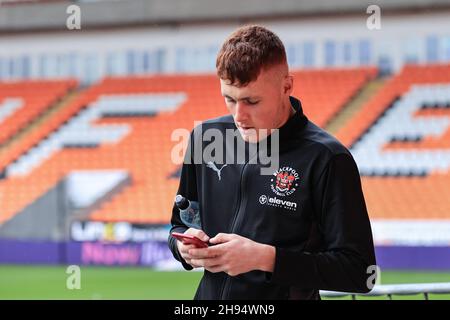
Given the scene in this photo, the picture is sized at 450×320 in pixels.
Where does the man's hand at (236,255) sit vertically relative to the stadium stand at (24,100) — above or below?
above

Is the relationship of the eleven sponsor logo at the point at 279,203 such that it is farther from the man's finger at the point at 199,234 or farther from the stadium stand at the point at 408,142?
the stadium stand at the point at 408,142

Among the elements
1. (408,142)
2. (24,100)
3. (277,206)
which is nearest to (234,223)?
(277,206)

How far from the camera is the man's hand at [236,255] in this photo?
1708 mm

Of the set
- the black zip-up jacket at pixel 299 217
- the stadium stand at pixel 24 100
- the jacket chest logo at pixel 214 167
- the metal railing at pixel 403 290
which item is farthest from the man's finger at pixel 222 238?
the stadium stand at pixel 24 100

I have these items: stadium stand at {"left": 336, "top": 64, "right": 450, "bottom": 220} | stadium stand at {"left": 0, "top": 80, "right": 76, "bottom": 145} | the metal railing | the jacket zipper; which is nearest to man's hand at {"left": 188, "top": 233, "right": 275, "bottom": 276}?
the jacket zipper

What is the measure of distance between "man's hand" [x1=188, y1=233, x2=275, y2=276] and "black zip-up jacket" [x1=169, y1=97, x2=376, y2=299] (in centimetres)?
3

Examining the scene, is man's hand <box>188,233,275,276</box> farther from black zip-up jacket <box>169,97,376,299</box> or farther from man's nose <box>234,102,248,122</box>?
man's nose <box>234,102,248,122</box>

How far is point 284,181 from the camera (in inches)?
72.0

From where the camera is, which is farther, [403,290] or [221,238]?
[403,290]

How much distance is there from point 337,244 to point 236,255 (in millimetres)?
239

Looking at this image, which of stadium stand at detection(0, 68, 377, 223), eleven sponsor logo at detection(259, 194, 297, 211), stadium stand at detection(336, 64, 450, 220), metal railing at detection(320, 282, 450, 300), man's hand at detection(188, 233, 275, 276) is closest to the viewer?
man's hand at detection(188, 233, 275, 276)

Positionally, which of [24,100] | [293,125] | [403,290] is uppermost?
[293,125]

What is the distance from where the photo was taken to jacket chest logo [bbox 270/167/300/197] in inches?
71.6

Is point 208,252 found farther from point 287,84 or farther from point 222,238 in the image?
point 287,84
